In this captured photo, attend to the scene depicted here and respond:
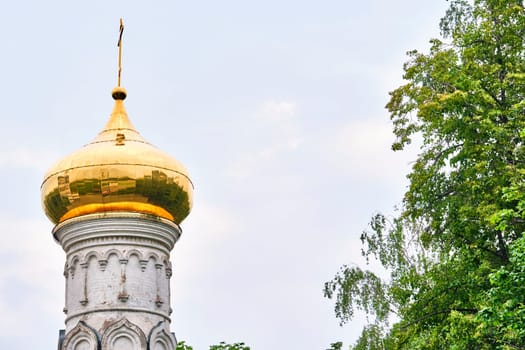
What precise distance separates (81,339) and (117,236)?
1987mm

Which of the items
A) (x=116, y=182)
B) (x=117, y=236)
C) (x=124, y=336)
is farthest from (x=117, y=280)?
(x=116, y=182)

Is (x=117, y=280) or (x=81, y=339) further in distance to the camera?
(x=117, y=280)

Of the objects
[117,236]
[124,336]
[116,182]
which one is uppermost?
[116,182]

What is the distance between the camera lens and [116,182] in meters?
18.0

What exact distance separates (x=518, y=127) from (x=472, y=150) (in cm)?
80

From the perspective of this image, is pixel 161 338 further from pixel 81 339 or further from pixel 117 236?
pixel 117 236

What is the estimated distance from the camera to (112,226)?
1795 centimetres

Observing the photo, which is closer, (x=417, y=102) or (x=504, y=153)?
(x=504, y=153)

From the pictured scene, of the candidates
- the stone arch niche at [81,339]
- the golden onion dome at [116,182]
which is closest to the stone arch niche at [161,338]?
the stone arch niche at [81,339]

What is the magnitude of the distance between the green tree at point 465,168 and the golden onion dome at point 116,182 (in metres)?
4.35

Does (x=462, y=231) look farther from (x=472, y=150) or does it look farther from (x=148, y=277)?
(x=148, y=277)

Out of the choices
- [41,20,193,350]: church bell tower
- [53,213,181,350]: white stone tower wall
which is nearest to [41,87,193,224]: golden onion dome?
[41,20,193,350]: church bell tower

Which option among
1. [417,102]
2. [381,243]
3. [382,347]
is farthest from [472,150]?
[382,347]

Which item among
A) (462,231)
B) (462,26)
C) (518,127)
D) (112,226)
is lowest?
(462,231)
